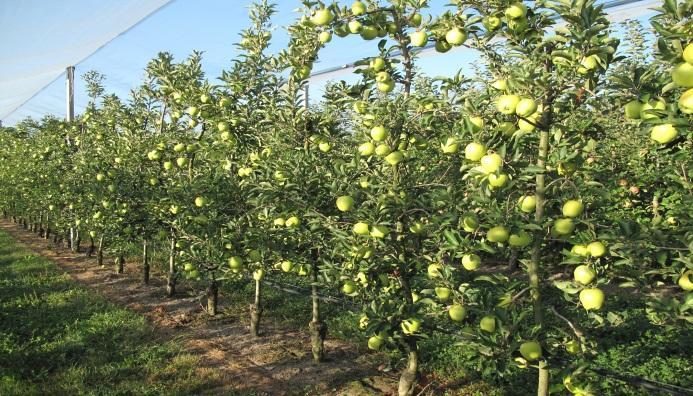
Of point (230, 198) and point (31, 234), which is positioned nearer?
point (230, 198)

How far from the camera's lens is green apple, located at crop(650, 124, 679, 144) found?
161cm

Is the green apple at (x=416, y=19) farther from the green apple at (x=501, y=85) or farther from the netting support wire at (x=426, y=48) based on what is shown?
the green apple at (x=501, y=85)

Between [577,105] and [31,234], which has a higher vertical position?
[577,105]

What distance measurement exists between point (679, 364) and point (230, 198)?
439cm

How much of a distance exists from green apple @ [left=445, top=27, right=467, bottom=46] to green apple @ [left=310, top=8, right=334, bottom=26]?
0.65 metres

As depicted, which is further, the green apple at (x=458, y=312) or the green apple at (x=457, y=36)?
the green apple at (x=458, y=312)

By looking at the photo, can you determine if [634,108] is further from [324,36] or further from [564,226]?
[324,36]

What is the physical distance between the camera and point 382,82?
268 centimetres

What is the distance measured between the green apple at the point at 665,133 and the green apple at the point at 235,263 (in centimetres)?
333

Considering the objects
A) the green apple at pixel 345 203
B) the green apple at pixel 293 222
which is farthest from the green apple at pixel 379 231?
the green apple at pixel 293 222

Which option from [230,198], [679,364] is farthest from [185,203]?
[679,364]

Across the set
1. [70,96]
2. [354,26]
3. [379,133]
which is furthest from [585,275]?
[70,96]

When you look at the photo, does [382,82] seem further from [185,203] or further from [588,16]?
[185,203]

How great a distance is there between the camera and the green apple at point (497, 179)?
6.75 feet
